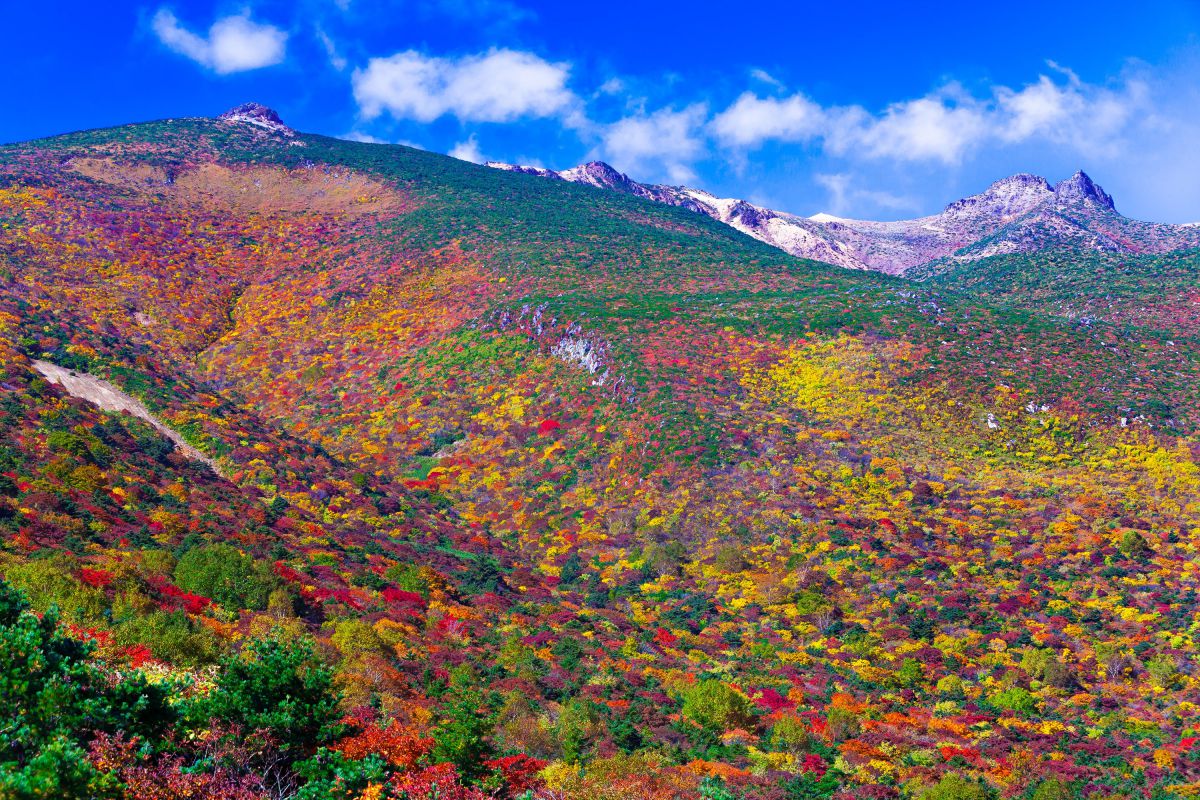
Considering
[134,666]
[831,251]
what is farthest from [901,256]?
[134,666]

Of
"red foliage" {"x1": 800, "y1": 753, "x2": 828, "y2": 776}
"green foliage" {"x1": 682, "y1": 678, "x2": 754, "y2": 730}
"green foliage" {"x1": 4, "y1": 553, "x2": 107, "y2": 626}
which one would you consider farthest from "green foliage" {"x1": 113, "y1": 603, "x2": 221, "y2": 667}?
"red foliage" {"x1": 800, "y1": 753, "x2": 828, "y2": 776}

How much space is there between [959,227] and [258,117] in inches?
5463

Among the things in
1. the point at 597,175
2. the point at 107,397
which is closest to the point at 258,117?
the point at 597,175

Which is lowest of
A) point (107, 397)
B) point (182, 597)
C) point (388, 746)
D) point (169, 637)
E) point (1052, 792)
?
point (1052, 792)

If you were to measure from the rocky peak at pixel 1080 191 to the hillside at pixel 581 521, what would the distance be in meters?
82.6

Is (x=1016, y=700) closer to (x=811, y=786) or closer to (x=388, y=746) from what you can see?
(x=811, y=786)

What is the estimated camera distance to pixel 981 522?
36781mm

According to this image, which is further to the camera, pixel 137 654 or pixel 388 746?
pixel 137 654

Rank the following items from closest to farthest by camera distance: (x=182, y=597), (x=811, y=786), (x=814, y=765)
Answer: (x=811, y=786) < (x=814, y=765) < (x=182, y=597)

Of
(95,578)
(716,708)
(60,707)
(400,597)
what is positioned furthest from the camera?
(400,597)

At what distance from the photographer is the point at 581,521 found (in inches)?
1634

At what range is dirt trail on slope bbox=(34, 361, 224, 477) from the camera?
4189cm

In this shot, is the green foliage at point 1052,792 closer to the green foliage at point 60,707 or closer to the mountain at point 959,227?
the green foliage at point 60,707

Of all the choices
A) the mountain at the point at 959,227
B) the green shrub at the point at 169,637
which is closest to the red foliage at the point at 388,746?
the green shrub at the point at 169,637
